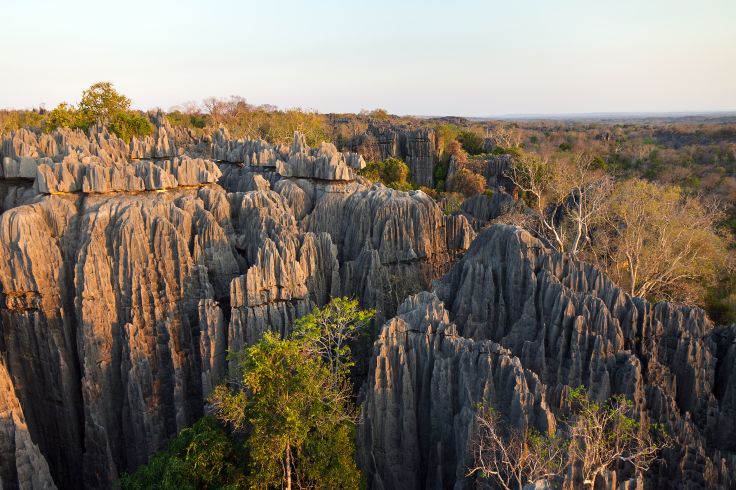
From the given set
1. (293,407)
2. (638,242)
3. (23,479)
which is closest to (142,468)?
(23,479)

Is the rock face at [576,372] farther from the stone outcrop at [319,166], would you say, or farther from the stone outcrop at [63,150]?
the stone outcrop at [63,150]

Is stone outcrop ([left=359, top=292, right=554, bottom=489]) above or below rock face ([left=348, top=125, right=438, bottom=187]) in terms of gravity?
below

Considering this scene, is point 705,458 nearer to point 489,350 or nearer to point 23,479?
point 489,350

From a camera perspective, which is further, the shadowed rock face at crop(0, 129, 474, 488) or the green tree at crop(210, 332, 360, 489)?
the shadowed rock face at crop(0, 129, 474, 488)

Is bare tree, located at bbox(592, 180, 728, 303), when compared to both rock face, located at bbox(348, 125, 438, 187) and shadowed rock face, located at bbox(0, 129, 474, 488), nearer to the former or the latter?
shadowed rock face, located at bbox(0, 129, 474, 488)

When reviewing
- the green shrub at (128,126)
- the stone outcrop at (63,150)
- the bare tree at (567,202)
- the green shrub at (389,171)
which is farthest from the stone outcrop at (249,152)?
the bare tree at (567,202)

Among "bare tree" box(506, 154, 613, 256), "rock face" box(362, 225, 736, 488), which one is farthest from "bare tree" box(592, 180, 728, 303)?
"rock face" box(362, 225, 736, 488)

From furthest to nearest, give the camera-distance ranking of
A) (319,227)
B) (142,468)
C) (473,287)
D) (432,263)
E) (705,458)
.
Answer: (319,227)
(432,263)
(473,287)
(142,468)
(705,458)
